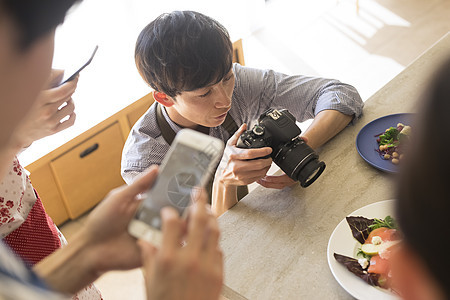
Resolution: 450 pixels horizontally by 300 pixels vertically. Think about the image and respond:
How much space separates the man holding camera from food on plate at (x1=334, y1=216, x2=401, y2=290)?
0.78 feet

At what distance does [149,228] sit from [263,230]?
0.47 metres

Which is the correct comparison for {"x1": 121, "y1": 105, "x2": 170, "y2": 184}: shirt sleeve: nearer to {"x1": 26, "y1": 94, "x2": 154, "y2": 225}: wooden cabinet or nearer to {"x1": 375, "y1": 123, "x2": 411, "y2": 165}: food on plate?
{"x1": 375, "y1": 123, "x2": 411, "y2": 165}: food on plate

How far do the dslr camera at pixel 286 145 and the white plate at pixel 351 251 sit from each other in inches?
5.3

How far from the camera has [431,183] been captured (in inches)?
17.1

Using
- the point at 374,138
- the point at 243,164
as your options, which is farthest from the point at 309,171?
the point at 374,138

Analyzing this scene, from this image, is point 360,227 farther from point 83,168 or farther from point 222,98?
point 83,168

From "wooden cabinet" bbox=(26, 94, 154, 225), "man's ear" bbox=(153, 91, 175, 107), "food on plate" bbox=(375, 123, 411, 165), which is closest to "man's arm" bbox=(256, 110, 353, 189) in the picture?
"food on plate" bbox=(375, 123, 411, 165)

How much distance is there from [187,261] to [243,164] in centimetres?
63

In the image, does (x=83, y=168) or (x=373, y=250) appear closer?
(x=373, y=250)

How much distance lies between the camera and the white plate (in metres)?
1.00

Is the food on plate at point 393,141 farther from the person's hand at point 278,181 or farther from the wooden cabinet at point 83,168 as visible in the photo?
the wooden cabinet at point 83,168

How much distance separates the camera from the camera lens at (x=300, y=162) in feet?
3.98

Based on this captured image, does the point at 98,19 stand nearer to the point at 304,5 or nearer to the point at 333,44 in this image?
the point at 333,44

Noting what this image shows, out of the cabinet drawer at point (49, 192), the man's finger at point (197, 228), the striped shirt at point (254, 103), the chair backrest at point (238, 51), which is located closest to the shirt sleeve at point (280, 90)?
the striped shirt at point (254, 103)
